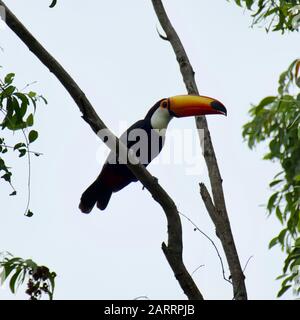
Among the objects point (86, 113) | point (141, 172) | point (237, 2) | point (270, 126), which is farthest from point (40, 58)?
point (270, 126)

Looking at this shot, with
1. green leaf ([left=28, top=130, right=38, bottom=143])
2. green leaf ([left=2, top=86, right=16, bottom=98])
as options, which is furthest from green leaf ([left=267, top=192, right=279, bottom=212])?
green leaf ([left=2, top=86, right=16, bottom=98])

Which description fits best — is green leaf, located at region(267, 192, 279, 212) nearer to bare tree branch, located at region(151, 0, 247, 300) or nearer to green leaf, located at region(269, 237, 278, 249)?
green leaf, located at region(269, 237, 278, 249)

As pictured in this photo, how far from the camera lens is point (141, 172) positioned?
4191 mm

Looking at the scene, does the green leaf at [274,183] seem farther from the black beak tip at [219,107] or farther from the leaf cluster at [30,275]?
the leaf cluster at [30,275]

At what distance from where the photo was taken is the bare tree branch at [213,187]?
437 cm

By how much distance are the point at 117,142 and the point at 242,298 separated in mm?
1045

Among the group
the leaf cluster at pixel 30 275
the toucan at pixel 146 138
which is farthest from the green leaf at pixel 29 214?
the toucan at pixel 146 138

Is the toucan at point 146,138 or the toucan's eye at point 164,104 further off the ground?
the toucan's eye at point 164,104

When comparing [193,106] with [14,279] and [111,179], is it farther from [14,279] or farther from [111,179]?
[14,279]

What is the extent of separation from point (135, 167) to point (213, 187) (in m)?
0.69

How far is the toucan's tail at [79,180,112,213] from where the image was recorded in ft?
22.3

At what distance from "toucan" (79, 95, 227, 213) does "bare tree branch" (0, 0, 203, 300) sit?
238 centimetres
